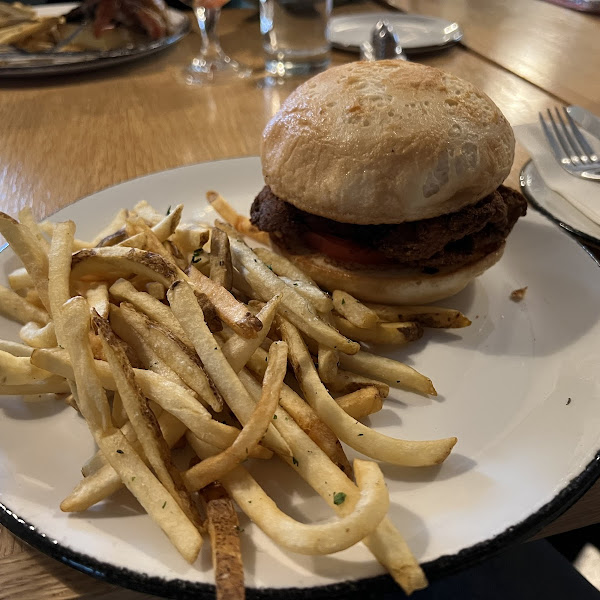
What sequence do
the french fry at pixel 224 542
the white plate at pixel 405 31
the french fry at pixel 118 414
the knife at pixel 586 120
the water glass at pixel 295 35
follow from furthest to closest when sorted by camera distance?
the white plate at pixel 405 31
the water glass at pixel 295 35
the knife at pixel 586 120
the french fry at pixel 118 414
the french fry at pixel 224 542

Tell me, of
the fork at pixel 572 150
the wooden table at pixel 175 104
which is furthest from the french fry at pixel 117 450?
the fork at pixel 572 150

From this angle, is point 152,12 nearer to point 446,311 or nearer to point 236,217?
point 236,217

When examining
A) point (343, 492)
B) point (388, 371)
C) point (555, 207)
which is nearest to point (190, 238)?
point (388, 371)

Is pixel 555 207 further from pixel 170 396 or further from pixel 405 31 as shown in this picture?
pixel 405 31

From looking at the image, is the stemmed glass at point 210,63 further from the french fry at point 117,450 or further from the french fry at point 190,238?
the french fry at point 117,450

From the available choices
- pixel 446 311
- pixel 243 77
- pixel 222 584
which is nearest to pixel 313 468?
pixel 222 584

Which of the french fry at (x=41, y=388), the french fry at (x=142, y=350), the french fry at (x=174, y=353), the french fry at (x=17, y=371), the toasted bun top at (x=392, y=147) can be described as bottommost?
the french fry at (x=41, y=388)

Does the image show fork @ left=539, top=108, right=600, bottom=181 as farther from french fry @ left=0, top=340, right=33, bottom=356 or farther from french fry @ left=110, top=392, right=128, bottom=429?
french fry @ left=0, top=340, right=33, bottom=356
